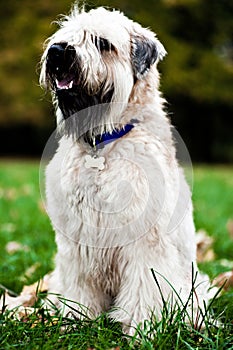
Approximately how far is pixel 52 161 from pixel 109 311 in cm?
89

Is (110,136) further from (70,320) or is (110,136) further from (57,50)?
(70,320)

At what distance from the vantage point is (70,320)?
292 centimetres

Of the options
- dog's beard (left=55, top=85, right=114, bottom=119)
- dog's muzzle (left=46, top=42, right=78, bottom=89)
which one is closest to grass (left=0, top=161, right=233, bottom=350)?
→ dog's beard (left=55, top=85, right=114, bottom=119)

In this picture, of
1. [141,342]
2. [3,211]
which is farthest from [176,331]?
[3,211]

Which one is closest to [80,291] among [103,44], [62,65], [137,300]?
[137,300]

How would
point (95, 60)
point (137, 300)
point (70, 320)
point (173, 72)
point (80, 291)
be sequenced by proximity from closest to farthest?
point (70, 320) < point (95, 60) < point (137, 300) < point (80, 291) < point (173, 72)

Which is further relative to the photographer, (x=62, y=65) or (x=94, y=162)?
(x=94, y=162)

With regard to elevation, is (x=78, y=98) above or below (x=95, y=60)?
below

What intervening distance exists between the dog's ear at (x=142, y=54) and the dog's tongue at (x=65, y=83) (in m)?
0.37

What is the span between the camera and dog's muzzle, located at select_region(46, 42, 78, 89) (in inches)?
117

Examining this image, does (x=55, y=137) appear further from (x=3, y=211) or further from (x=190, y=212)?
(x=3, y=211)

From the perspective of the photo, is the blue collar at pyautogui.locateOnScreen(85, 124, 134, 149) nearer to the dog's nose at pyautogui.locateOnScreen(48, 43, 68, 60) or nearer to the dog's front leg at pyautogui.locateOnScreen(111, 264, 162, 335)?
the dog's nose at pyautogui.locateOnScreen(48, 43, 68, 60)

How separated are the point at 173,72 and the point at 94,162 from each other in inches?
686

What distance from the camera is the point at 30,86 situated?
66.2 ft
